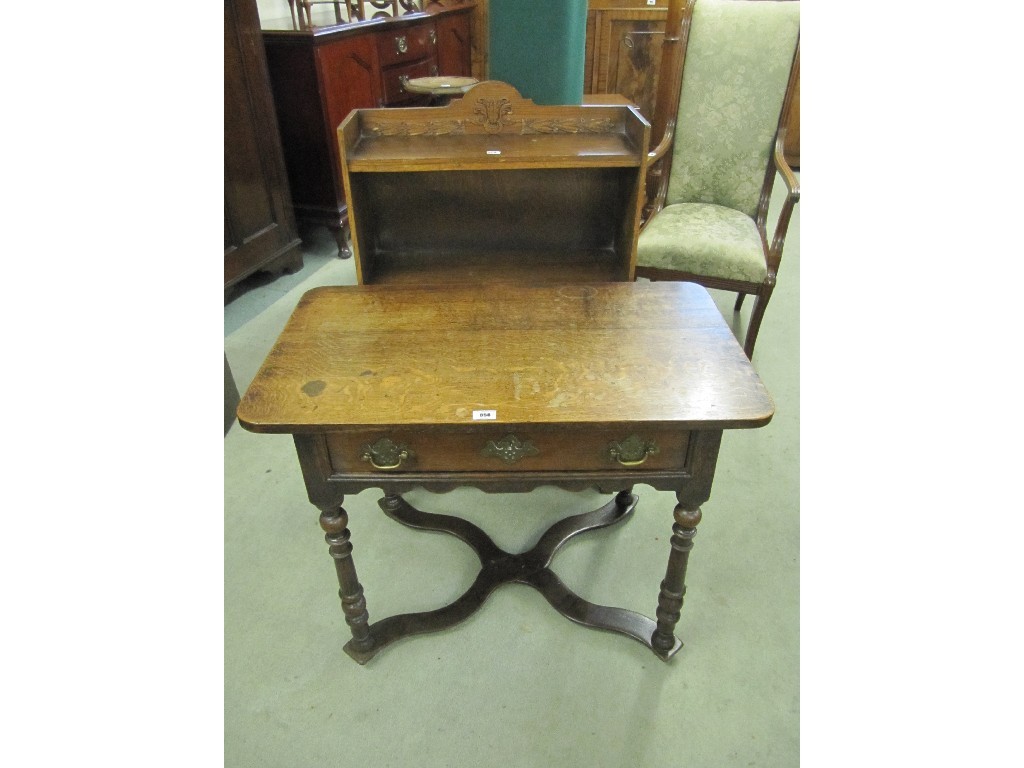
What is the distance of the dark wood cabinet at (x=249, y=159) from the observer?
2.40 metres

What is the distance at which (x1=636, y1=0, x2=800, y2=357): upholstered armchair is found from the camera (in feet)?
7.09

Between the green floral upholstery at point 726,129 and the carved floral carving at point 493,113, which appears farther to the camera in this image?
the green floral upholstery at point 726,129

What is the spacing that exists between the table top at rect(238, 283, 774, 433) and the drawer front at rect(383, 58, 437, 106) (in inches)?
93.3

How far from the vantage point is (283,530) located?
1712 mm

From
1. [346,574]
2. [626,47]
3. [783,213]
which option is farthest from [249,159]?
[626,47]

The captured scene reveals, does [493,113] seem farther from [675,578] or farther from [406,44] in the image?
[406,44]

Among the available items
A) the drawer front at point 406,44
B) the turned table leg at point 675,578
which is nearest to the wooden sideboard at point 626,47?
the drawer front at point 406,44

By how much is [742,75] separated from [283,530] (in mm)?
2270

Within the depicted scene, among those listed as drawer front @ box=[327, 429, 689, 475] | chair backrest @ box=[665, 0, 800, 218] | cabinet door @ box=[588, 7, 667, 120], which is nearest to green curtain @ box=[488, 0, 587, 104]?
chair backrest @ box=[665, 0, 800, 218]

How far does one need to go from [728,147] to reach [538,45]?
1027 mm

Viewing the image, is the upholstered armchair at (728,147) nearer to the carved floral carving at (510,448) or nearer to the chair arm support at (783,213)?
the chair arm support at (783,213)

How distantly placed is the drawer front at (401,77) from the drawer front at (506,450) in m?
2.76

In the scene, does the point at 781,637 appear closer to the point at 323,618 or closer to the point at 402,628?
the point at 402,628

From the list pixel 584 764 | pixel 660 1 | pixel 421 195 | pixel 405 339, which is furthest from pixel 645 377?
pixel 660 1
